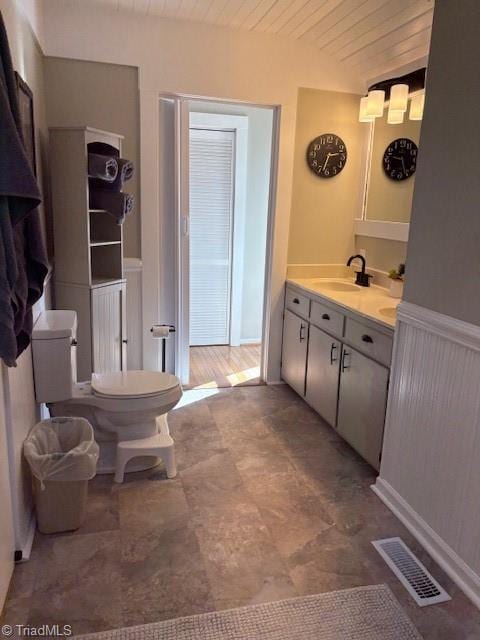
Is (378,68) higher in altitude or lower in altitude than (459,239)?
higher

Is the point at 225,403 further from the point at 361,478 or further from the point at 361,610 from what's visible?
the point at 361,610

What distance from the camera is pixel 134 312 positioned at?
3.42 metres

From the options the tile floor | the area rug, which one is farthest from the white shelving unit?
the area rug

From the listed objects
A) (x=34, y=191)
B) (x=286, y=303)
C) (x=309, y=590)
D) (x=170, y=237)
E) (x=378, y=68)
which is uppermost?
(x=378, y=68)

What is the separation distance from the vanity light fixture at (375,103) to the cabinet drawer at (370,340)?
144cm

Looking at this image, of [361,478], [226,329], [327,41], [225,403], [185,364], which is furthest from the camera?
[226,329]

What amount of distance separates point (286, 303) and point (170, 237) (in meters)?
0.98

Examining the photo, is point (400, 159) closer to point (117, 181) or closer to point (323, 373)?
point (323, 373)

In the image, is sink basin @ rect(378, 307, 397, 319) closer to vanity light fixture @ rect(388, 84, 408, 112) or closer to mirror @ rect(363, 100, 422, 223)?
mirror @ rect(363, 100, 422, 223)

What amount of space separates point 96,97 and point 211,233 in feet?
5.79

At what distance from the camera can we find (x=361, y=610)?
1.74 meters

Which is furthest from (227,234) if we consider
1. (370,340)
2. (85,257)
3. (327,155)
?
(370,340)

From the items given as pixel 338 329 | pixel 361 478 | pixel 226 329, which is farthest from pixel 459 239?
pixel 226 329

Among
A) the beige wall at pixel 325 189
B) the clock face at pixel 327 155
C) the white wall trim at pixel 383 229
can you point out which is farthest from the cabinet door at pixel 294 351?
the clock face at pixel 327 155
